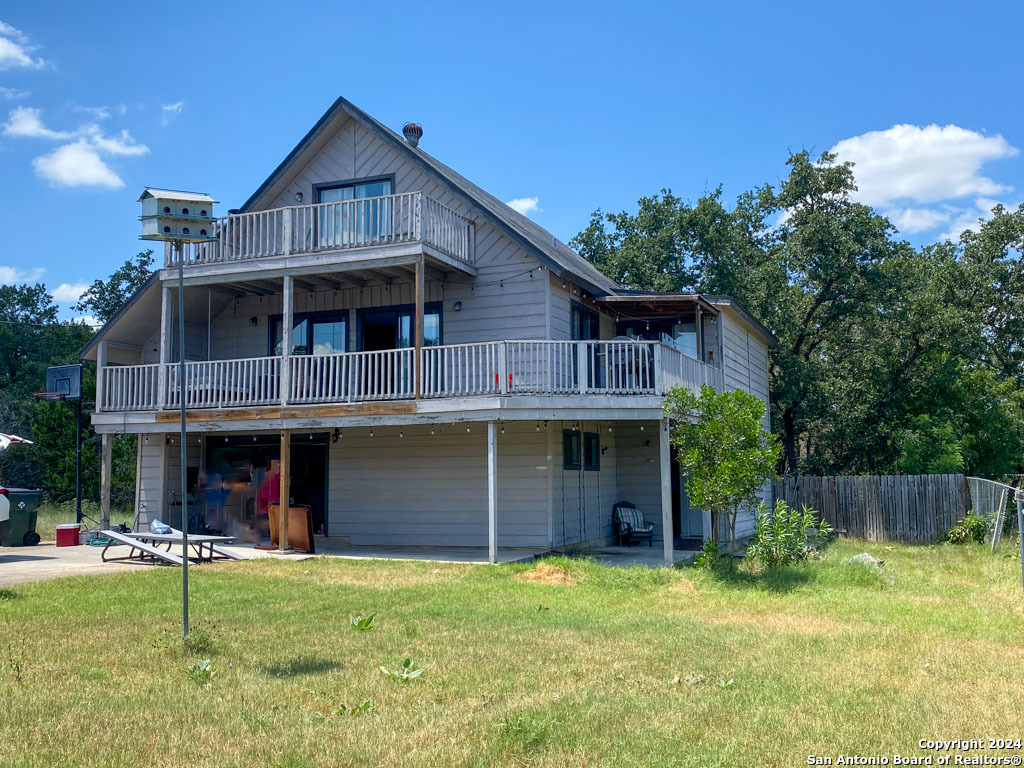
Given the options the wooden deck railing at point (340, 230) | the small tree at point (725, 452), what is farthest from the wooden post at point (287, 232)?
the small tree at point (725, 452)

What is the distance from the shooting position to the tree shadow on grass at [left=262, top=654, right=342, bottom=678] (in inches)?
285

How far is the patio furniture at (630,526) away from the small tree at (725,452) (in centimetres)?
533

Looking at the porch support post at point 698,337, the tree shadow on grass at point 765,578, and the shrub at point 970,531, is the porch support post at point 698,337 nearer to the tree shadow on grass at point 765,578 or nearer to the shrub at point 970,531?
the tree shadow on grass at point 765,578

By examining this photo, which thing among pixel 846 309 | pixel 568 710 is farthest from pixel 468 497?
pixel 846 309

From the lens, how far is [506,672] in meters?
7.32

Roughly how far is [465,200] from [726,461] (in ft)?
25.7

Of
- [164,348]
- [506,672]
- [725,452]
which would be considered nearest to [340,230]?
[164,348]

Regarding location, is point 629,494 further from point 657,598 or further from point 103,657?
point 103,657

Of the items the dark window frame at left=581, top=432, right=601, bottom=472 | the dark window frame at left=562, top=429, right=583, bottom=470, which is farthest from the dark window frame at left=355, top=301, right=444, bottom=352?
the dark window frame at left=581, top=432, right=601, bottom=472

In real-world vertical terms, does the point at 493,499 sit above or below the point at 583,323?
below

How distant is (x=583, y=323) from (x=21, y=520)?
40.7 ft

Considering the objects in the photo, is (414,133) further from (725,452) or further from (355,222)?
(725,452)

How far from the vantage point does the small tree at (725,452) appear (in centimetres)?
1381

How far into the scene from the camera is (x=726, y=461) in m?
13.8
